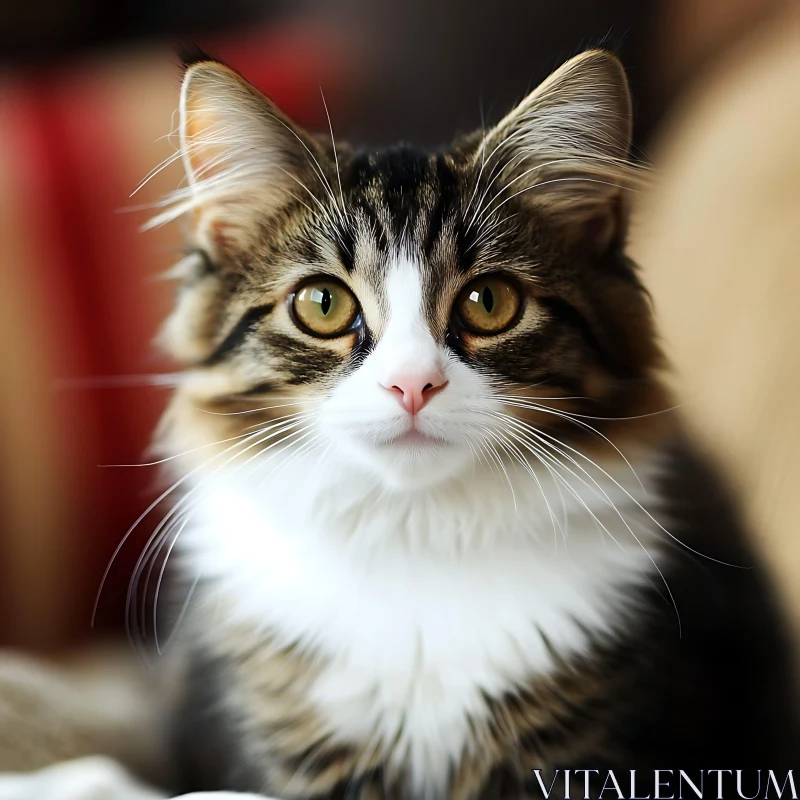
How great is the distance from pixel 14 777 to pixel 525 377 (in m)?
0.67

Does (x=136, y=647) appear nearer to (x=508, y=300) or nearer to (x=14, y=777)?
(x=14, y=777)

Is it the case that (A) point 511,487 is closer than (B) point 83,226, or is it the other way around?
(A) point 511,487

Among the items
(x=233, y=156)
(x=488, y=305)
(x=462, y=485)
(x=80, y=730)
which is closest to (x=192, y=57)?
(x=233, y=156)

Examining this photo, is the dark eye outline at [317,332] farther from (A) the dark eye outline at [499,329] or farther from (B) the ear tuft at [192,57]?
(B) the ear tuft at [192,57]

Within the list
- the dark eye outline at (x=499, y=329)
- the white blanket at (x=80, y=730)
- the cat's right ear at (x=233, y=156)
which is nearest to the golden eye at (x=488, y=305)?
the dark eye outline at (x=499, y=329)

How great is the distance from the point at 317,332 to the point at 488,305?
0.56ft

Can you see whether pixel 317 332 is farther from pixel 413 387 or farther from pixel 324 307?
pixel 413 387

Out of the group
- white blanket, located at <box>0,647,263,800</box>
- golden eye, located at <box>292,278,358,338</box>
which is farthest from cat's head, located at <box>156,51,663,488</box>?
white blanket, located at <box>0,647,263,800</box>

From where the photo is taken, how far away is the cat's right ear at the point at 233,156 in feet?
2.69

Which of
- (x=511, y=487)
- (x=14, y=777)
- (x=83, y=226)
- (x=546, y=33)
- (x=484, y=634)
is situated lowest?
(x=14, y=777)

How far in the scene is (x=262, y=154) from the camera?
86 cm

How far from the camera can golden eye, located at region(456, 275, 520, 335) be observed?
0.81m

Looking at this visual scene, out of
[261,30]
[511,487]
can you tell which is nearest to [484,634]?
[511,487]

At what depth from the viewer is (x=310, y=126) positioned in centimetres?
97
